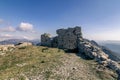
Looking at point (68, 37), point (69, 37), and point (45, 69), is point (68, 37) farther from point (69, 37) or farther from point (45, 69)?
point (45, 69)

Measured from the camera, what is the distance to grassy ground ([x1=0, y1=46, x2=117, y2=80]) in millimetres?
52969

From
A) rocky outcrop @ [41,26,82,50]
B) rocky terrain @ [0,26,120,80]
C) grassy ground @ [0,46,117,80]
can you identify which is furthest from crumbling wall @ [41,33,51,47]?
grassy ground @ [0,46,117,80]

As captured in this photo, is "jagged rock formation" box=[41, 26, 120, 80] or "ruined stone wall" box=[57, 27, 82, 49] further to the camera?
"ruined stone wall" box=[57, 27, 82, 49]

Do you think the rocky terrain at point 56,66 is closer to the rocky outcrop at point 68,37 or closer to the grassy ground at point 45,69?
the grassy ground at point 45,69

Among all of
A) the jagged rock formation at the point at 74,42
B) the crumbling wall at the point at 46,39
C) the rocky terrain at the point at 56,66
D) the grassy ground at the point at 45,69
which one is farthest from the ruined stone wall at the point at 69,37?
the grassy ground at the point at 45,69

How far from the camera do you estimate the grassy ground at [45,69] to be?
52969 mm

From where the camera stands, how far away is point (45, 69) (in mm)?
58281

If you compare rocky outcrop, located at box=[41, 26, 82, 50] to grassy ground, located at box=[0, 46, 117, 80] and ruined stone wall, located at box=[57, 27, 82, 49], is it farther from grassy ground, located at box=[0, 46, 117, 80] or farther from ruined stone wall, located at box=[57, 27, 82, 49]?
grassy ground, located at box=[0, 46, 117, 80]

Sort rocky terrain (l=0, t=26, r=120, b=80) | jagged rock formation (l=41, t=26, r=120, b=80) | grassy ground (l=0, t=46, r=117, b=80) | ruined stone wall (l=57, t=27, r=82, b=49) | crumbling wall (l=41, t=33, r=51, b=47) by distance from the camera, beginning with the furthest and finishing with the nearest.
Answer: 1. crumbling wall (l=41, t=33, r=51, b=47)
2. ruined stone wall (l=57, t=27, r=82, b=49)
3. jagged rock formation (l=41, t=26, r=120, b=80)
4. rocky terrain (l=0, t=26, r=120, b=80)
5. grassy ground (l=0, t=46, r=117, b=80)

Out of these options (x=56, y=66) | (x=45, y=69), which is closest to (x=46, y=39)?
(x=56, y=66)

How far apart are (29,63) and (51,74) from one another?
12.4 m

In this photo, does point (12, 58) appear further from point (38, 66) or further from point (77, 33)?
point (77, 33)

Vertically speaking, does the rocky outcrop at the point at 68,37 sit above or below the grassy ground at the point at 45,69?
above

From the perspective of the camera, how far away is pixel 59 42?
10106cm
